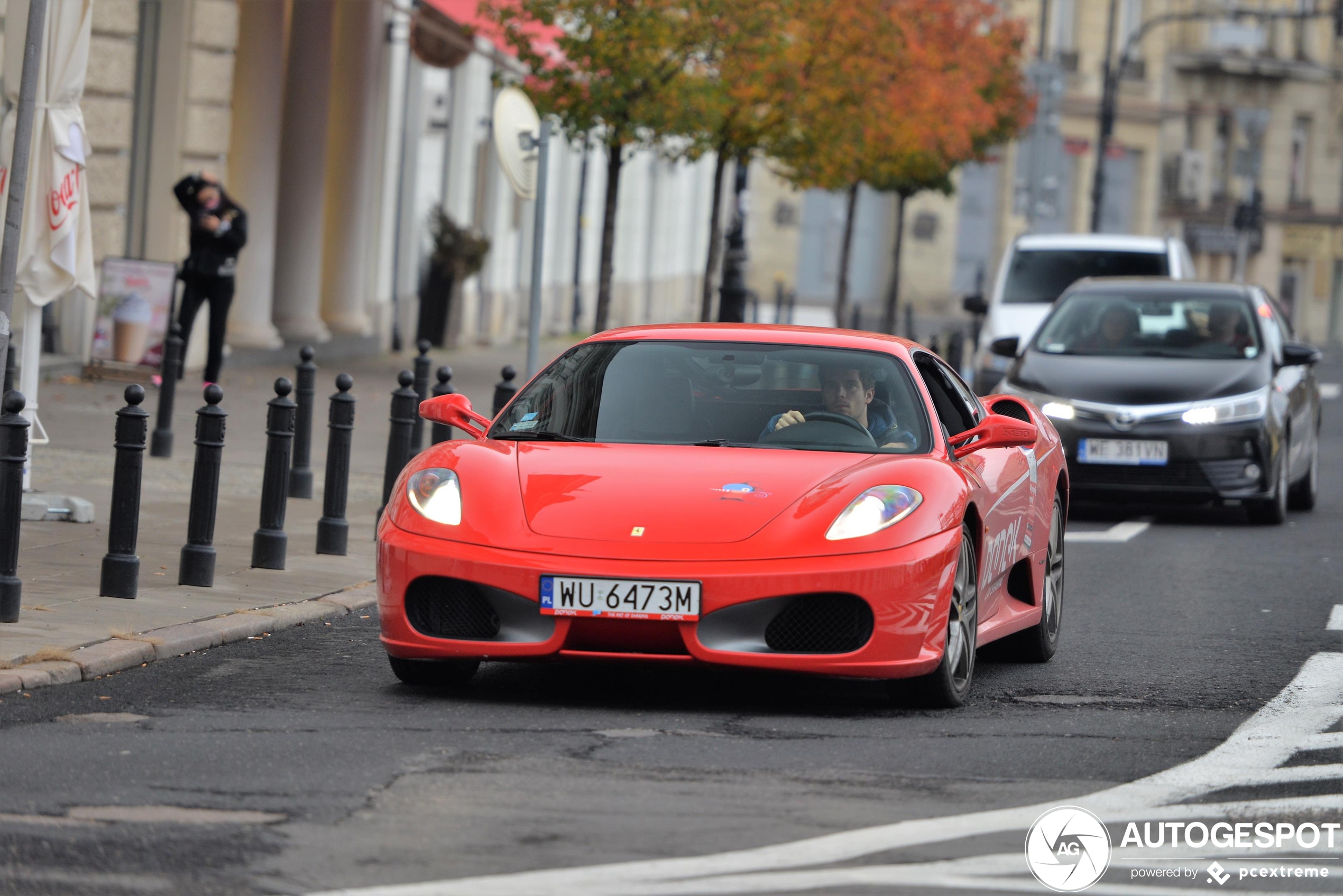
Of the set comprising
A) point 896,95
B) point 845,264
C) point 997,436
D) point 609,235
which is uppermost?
point 896,95

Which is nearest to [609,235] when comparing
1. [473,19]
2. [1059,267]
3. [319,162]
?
[473,19]

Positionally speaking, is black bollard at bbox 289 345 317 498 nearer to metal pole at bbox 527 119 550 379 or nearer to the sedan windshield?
metal pole at bbox 527 119 550 379

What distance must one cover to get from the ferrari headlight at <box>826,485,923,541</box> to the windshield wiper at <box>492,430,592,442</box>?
1.08m

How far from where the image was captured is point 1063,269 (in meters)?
24.3

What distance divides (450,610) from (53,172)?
499cm

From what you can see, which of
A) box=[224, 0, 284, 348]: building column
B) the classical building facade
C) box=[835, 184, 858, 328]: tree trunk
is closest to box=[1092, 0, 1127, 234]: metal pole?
box=[835, 184, 858, 328]: tree trunk

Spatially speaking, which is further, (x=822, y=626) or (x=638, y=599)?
(x=822, y=626)

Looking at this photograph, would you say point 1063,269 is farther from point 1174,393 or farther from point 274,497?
point 274,497

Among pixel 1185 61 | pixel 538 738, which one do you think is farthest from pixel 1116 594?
pixel 1185 61

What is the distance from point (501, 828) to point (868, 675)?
197cm

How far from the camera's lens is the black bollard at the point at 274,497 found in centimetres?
1033

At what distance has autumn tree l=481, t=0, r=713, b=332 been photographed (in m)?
22.1

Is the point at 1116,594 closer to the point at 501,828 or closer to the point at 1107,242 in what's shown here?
the point at 501,828

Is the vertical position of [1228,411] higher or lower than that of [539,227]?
lower
